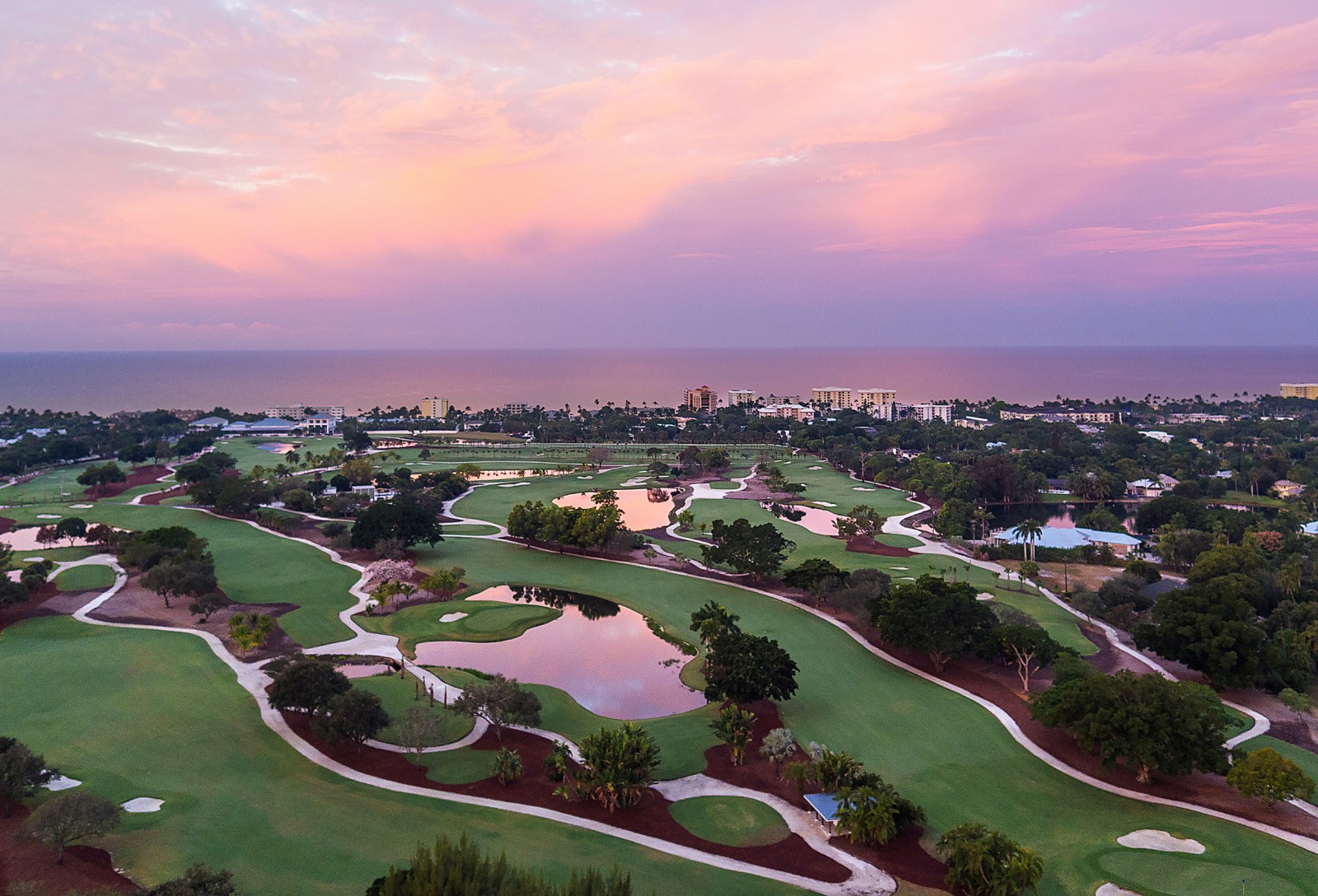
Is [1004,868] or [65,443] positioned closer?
[1004,868]

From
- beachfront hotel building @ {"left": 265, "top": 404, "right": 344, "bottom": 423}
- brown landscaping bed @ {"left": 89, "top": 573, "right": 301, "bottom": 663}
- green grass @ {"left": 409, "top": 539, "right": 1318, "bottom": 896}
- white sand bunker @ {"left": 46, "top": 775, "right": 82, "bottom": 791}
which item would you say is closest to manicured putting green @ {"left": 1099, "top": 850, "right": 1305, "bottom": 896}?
green grass @ {"left": 409, "top": 539, "right": 1318, "bottom": 896}

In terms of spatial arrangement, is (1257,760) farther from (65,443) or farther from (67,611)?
(65,443)

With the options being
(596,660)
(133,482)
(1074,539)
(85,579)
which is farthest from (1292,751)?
(133,482)

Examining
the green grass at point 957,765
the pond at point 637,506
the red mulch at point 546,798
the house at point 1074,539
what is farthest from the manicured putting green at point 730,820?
the pond at point 637,506

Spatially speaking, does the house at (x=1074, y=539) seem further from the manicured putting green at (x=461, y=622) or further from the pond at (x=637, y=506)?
the manicured putting green at (x=461, y=622)

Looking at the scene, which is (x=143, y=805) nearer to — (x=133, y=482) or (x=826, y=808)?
(x=826, y=808)

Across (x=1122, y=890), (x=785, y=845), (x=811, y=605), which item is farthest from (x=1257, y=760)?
(x=811, y=605)
